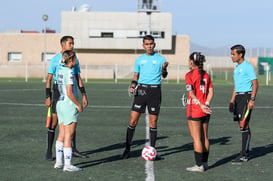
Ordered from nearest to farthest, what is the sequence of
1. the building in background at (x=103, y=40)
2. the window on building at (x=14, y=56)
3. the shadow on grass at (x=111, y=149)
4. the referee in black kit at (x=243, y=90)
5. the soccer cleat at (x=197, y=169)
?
the soccer cleat at (x=197, y=169)
the shadow on grass at (x=111, y=149)
the referee in black kit at (x=243, y=90)
the building in background at (x=103, y=40)
the window on building at (x=14, y=56)

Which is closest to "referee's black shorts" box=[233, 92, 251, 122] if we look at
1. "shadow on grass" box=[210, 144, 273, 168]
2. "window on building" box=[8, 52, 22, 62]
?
"shadow on grass" box=[210, 144, 273, 168]

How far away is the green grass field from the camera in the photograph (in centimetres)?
770

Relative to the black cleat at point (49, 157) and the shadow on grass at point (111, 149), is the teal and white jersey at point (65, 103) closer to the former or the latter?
the shadow on grass at point (111, 149)

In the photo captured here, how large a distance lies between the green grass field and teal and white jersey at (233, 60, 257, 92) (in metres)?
1.31

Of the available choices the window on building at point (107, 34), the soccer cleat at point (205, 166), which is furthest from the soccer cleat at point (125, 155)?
the window on building at point (107, 34)

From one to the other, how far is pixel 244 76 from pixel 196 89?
1535 millimetres

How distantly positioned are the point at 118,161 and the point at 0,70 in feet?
165

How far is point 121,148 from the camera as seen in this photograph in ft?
33.3

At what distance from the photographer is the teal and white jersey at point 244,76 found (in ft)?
29.2

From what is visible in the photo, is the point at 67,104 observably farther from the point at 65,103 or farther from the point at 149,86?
the point at 149,86

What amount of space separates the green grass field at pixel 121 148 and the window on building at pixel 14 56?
1799 inches

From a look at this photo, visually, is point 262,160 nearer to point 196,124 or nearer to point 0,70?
point 196,124

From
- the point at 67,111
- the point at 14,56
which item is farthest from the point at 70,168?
the point at 14,56

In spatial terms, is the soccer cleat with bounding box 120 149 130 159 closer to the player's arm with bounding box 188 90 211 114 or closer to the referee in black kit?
the referee in black kit
